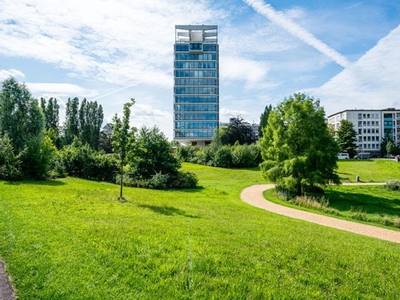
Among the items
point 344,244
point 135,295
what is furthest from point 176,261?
point 344,244

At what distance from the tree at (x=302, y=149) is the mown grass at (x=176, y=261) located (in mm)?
12886

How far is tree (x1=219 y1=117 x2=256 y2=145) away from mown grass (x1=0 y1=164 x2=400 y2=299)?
63225 mm

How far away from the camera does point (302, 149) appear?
77.1 feet

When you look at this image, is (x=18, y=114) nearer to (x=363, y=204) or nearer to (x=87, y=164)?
(x=87, y=164)

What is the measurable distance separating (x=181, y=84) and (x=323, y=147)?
78057mm

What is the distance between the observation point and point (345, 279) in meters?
6.23

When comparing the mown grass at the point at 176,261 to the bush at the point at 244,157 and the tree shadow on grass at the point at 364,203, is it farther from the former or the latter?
the bush at the point at 244,157

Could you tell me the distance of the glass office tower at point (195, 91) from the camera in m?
96.4

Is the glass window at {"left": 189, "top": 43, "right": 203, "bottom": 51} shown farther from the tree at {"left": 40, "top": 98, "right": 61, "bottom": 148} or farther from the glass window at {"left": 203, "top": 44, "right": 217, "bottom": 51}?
the tree at {"left": 40, "top": 98, "right": 61, "bottom": 148}

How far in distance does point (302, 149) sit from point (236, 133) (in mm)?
50931

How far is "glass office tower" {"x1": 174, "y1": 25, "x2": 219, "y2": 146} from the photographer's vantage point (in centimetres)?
9644

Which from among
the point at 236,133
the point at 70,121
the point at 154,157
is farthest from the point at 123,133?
the point at 236,133

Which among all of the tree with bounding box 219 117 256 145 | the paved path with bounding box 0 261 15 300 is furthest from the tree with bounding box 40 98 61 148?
the paved path with bounding box 0 261 15 300

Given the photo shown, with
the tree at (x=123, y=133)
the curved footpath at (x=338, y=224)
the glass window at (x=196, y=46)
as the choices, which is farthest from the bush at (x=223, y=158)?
the glass window at (x=196, y=46)
